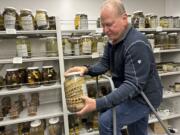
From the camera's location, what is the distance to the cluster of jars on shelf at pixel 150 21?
2.23 meters

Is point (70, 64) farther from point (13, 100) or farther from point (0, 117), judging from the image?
point (0, 117)

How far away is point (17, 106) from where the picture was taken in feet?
6.73

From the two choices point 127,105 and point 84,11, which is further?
point 84,11

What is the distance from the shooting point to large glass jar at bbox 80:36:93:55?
79.5 inches

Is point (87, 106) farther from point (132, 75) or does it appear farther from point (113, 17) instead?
point (113, 17)

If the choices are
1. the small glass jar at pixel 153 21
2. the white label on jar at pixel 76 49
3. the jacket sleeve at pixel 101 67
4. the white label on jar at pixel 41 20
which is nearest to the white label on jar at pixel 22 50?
the white label on jar at pixel 41 20

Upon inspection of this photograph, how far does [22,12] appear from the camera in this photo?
5.96ft

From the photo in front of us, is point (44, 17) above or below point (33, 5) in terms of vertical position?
below

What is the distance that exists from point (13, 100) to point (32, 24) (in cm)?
92

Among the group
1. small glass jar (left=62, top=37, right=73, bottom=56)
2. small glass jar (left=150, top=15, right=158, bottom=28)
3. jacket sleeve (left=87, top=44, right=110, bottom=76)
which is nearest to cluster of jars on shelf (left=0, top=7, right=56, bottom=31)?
small glass jar (left=62, top=37, right=73, bottom=56)

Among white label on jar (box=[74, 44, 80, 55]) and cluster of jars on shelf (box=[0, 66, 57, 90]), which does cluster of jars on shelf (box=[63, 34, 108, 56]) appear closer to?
white label on jar (box=[74, 44, 80, 55])

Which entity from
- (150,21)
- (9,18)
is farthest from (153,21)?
(9,18)

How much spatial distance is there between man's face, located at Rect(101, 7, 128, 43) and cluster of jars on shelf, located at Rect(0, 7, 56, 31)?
0.86 meters

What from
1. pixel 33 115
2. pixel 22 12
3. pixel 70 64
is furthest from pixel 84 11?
pixel 33 115
